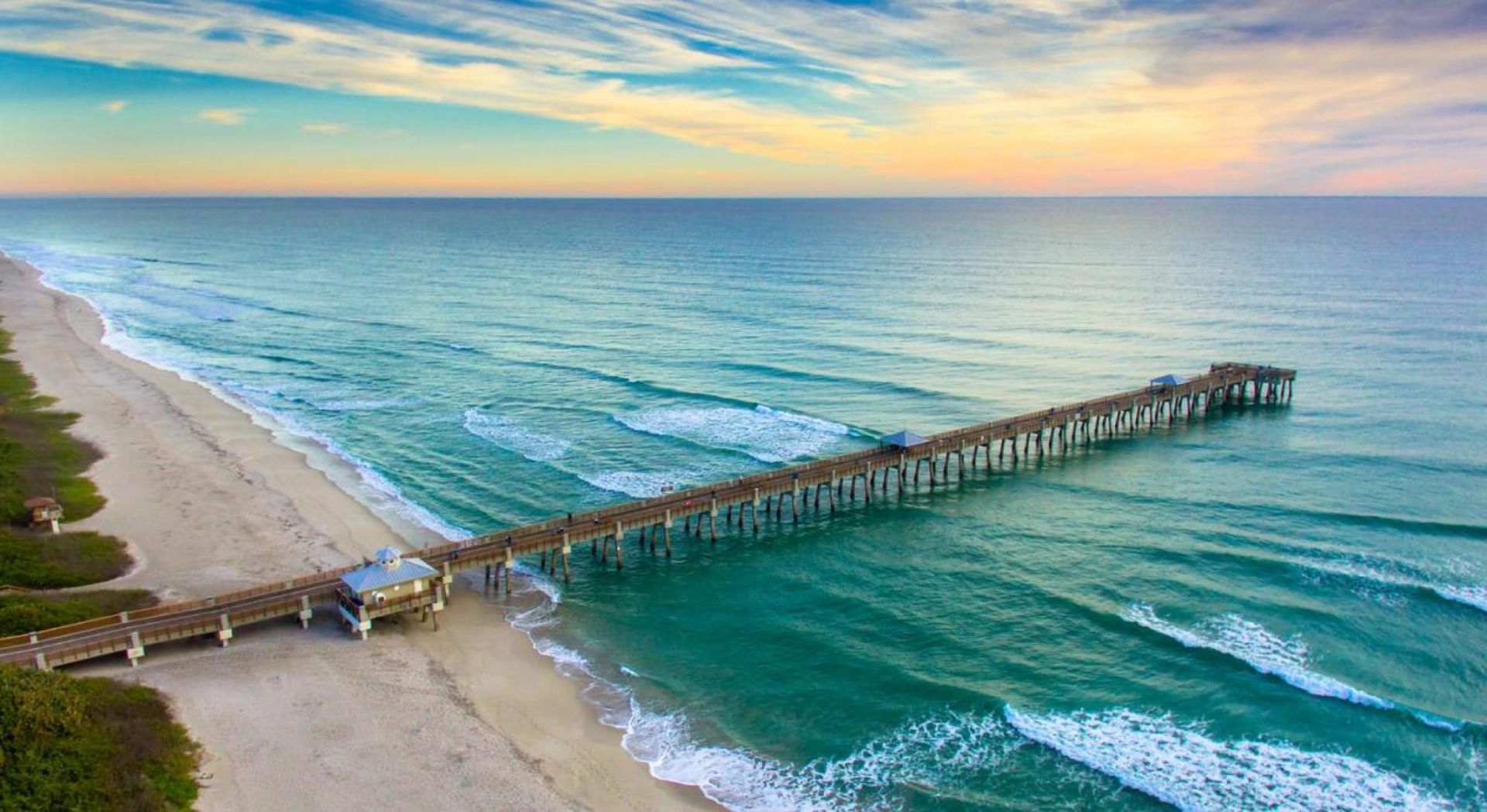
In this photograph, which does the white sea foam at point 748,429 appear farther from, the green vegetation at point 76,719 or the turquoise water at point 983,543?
the green vegetation at point 76,719

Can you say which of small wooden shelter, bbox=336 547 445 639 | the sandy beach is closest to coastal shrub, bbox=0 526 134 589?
the sandy beach

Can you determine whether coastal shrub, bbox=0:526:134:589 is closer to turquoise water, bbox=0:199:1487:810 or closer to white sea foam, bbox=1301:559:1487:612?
turquoise water, bbox=0:199:1487:810

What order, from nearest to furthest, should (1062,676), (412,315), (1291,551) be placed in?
(1062,676) < (1291,551) < (412,315)

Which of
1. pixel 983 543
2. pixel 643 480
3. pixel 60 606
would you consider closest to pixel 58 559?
pixel 60 606

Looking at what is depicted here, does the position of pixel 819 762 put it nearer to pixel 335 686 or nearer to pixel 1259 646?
pixel 335 686

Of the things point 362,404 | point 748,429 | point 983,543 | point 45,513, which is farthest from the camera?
point 362,404

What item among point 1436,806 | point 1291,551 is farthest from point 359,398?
point 1436,806

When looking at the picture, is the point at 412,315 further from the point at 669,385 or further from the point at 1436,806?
the point at 1436,806

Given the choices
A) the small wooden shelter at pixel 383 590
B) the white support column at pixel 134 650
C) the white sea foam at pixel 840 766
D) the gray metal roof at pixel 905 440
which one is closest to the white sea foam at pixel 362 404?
the small wooden shelter at pixel 383 590
